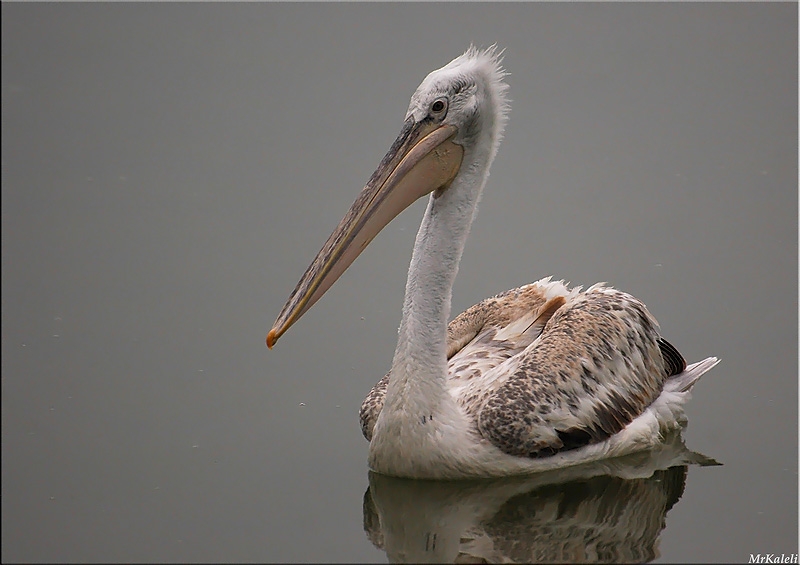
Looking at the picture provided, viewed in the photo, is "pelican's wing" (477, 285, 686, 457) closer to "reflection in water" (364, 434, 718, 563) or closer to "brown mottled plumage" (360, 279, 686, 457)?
"brown mottled plumage" (360, 279, 686, 457)

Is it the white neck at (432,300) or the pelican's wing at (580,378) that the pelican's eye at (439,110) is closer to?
the white neck at (432,300)

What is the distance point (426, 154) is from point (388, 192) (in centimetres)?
25

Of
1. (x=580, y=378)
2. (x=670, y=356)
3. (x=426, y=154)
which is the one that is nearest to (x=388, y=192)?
(x=426, y=154)

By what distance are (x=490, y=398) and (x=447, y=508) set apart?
1.78 ft

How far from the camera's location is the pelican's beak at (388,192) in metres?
5.82

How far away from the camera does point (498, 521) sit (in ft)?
18.5

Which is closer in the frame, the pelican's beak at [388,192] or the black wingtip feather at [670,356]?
the pelican's beak at [388,192]

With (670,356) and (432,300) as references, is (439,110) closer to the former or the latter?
(432,300)

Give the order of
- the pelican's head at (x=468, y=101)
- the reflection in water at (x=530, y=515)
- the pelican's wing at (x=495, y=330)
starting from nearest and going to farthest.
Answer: the reflection in water at (x=530, y=515) → the pelican's head at (x=468, y=101) → the pelican's wing at (x=495, y=330)

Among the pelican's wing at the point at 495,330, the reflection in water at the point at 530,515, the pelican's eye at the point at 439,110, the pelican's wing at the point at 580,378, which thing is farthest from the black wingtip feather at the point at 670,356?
the pelican's eye at the point at 439,110

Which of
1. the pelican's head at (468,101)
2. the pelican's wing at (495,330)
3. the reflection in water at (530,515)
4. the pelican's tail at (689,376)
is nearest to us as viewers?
the reflection in water at (530,515)

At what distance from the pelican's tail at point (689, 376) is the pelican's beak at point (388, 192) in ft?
5.73

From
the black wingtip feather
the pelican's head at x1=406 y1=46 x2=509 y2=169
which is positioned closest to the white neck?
the pelican's head at x1=406 y1=46 x2=509 y2=169

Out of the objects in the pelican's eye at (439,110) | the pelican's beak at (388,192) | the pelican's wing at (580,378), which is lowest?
the pelican's wing at (580,378)
